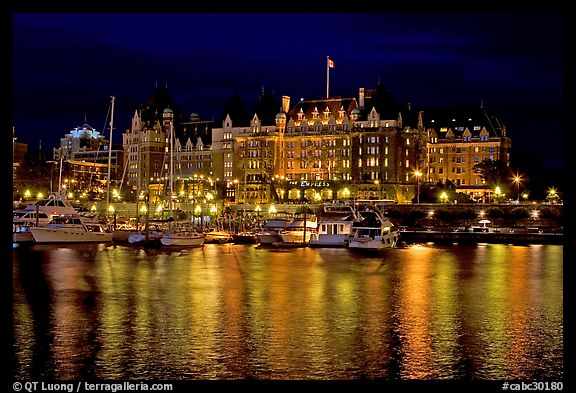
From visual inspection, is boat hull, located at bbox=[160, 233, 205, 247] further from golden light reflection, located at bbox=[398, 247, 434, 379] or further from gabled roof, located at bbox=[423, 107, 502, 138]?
gabled roof, located at bbox=[423, 107, 502, 138]

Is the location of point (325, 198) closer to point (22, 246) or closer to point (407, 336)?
point (22, 246)

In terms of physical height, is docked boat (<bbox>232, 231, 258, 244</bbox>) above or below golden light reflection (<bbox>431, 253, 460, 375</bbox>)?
above

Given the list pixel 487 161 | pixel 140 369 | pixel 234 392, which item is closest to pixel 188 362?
pixel 140 369

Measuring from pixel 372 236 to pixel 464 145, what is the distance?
2381 inches

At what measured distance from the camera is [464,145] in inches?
4557

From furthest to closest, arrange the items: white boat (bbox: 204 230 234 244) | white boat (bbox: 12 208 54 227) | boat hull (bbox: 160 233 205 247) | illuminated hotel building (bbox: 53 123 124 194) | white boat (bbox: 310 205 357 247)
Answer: illuminated hotel building (bbox: 53 123 124 194), white boat (bbox: 12 208 54 227), white boat (bbox: 204 230 234 244), white boat (bbox: 310 205 357 247), boat hull (bbox: 160 233 205 247)

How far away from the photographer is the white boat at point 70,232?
194 feet

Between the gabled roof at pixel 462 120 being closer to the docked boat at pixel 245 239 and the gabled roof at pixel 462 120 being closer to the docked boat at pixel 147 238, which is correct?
the docked boat at pixel 245 239

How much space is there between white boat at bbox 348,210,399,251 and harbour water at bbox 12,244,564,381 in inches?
450

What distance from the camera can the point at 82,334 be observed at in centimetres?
2133

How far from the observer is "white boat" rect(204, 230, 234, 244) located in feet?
211

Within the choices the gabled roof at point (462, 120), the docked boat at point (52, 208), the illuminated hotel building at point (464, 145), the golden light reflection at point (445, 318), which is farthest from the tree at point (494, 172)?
the golden light reflection at point (445, 318)

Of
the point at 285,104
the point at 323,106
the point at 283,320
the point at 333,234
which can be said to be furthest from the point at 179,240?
the point at 285,104

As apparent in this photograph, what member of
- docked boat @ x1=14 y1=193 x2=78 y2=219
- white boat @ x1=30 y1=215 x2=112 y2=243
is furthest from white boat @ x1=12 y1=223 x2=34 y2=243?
docked boat @ x1=14 y1=193 x2=78 y2=219
